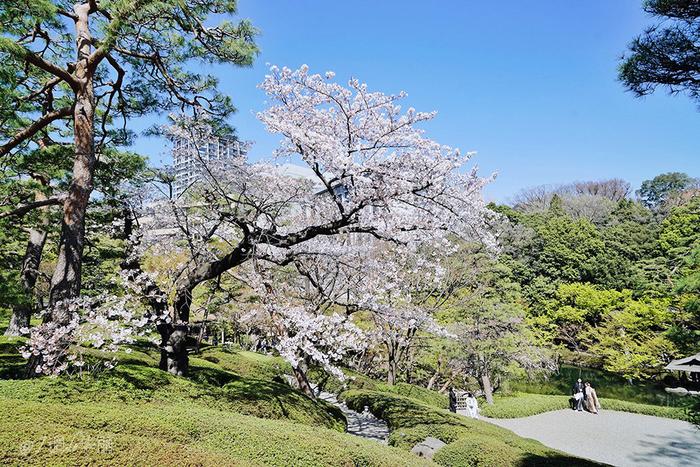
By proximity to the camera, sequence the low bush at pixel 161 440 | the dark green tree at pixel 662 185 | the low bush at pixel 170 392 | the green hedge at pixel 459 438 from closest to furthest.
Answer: the low bush at pixel 161 440 → the low bush at pixel 170 392 → the green hedge at pixel 459 438 → the dark green tree at pixel 662 185

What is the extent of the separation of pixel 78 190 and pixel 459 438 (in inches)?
258

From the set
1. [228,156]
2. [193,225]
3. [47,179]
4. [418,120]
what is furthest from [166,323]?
[47,179]

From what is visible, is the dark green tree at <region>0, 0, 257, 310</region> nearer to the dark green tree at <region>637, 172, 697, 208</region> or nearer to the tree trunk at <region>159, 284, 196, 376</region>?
the tree trunk at <region>159, 284, 196, 376</region>

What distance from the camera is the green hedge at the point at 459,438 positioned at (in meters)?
5.58

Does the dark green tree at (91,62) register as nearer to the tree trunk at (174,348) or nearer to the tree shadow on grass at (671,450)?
the tree trunk at (174,348)

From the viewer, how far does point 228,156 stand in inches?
273

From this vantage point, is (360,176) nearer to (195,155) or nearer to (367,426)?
(195,155)

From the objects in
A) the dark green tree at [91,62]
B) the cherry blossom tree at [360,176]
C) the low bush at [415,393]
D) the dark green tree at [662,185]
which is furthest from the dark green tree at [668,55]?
the dark green tree at [662,185]

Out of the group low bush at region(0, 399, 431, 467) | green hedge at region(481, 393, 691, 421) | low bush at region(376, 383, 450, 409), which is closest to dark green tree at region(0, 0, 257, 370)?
low bush at region(0, 399, 431, 467)

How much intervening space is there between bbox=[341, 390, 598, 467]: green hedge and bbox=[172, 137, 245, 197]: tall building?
554 centimetres

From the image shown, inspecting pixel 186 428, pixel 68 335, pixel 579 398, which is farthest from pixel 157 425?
pixel 579 398

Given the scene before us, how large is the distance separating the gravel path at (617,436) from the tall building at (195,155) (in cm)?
961

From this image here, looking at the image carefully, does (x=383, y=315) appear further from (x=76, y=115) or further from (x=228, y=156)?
(x=76, y=115)

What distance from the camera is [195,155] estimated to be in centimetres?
654
